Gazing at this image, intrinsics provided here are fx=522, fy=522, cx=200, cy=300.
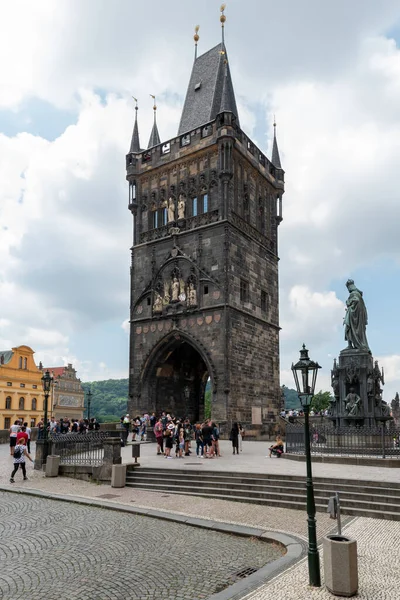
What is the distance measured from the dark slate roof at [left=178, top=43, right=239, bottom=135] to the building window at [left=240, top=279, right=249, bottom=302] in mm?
12769

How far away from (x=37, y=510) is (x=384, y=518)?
7.73m

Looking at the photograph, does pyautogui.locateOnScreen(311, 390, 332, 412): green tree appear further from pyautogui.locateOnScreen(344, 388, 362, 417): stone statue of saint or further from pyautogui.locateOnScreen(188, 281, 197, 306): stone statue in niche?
pyautogui.locateOnScreen(344, 388, 362, 417): stone statue of saint

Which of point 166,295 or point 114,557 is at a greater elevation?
point 166,295

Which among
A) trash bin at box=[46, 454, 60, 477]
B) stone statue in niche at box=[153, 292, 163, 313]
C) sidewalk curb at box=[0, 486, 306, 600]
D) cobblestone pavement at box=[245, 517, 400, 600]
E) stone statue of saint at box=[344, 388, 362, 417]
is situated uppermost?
stone statue in niche at box=[153, 292, 163, 313]

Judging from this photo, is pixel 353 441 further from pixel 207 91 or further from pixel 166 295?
Result: pixel 207 91

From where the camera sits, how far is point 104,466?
1647 centimetres

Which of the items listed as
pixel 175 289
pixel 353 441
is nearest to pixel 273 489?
pixel 353 441

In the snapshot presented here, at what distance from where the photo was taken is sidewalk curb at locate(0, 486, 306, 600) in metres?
6.93

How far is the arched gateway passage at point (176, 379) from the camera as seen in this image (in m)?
35.3

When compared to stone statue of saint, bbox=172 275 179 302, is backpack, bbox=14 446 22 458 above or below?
below

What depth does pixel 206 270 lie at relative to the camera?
111ft

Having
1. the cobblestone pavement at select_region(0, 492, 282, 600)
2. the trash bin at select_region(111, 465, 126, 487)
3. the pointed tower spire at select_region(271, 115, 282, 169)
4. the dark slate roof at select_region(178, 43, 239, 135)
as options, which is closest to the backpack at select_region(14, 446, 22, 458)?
the trash bin at select_region(111, 465, 126, 487)

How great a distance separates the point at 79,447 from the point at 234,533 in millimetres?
10214

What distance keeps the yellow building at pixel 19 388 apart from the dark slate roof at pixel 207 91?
32372 millimetres
